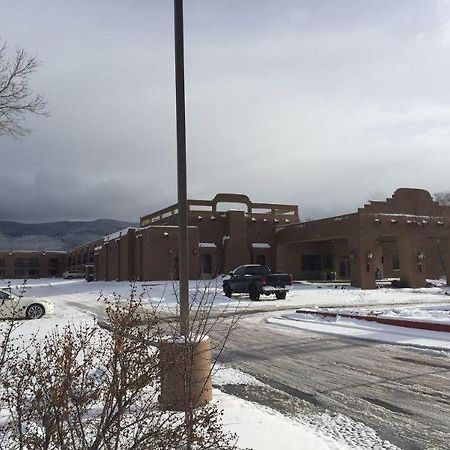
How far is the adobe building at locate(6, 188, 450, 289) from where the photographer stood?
1599 inches

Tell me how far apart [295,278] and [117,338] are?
Result: 1934 inches

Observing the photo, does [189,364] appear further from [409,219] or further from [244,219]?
[244,219]

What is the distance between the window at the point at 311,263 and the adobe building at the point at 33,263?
66.5m

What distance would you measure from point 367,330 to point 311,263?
39.1 metres

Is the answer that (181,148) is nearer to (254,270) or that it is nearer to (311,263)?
(254,270)

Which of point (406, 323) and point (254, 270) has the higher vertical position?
point (254, 270)

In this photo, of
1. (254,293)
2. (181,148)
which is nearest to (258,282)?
(254,293)

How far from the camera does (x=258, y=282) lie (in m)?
28.4

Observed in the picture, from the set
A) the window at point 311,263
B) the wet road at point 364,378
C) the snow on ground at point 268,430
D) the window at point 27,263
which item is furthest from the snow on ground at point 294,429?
the window at point 27,263

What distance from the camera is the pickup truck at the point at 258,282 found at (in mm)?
28438

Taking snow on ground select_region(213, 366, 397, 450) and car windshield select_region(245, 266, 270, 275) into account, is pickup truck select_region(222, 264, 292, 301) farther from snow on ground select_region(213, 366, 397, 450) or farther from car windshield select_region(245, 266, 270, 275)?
snow on ground select_region(213, 366, 397, 450)

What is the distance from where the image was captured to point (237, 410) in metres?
6.25

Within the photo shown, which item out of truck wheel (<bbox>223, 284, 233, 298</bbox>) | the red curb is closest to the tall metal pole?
the red curb

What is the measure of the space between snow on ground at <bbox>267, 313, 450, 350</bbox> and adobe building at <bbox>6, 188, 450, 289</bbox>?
22.5 meters
